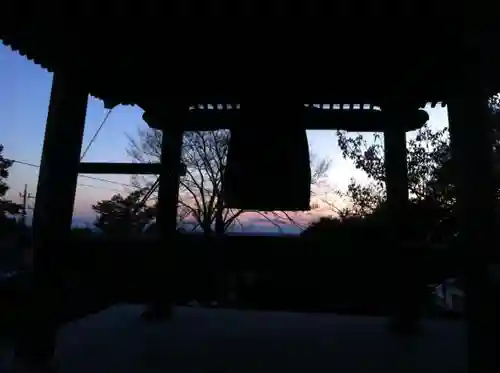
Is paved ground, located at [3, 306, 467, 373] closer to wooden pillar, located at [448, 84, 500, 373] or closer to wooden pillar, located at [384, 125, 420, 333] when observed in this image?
wooden pillar, located at [384, 125, 420, 333]

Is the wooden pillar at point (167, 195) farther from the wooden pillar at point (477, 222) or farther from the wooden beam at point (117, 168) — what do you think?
the wooden pillar at point (477, 222)

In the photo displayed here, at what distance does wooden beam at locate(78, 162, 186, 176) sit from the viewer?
5.66 meters

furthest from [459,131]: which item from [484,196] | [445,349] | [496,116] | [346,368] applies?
[496,116]

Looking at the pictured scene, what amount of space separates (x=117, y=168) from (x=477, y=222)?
4.97 m

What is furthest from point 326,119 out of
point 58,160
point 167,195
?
point 58,160

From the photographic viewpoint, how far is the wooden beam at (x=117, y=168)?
5.66 meters

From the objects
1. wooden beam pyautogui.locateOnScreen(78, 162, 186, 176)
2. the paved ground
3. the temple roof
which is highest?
the temple roof

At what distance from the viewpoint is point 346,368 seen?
3.82 meters

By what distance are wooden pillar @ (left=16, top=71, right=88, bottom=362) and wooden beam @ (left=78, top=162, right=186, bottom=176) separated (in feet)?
5.47

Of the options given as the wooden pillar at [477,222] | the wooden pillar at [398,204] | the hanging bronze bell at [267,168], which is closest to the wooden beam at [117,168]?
the hanging bronze bell at [267,168]

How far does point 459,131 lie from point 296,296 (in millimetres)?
7452

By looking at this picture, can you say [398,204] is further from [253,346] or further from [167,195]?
[167,195]

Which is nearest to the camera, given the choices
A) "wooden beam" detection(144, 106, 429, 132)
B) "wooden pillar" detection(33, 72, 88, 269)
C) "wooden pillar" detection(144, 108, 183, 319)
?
"wooden pillar" detection(33, 72, 88, 269)

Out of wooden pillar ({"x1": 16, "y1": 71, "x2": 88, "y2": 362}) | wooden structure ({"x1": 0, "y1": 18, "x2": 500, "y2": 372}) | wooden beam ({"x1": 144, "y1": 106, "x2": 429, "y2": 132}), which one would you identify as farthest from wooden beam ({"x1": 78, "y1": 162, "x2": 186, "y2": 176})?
wooden pillar ({"x1": 16, "y1": 71, "x2": 88, "y2": 362})
